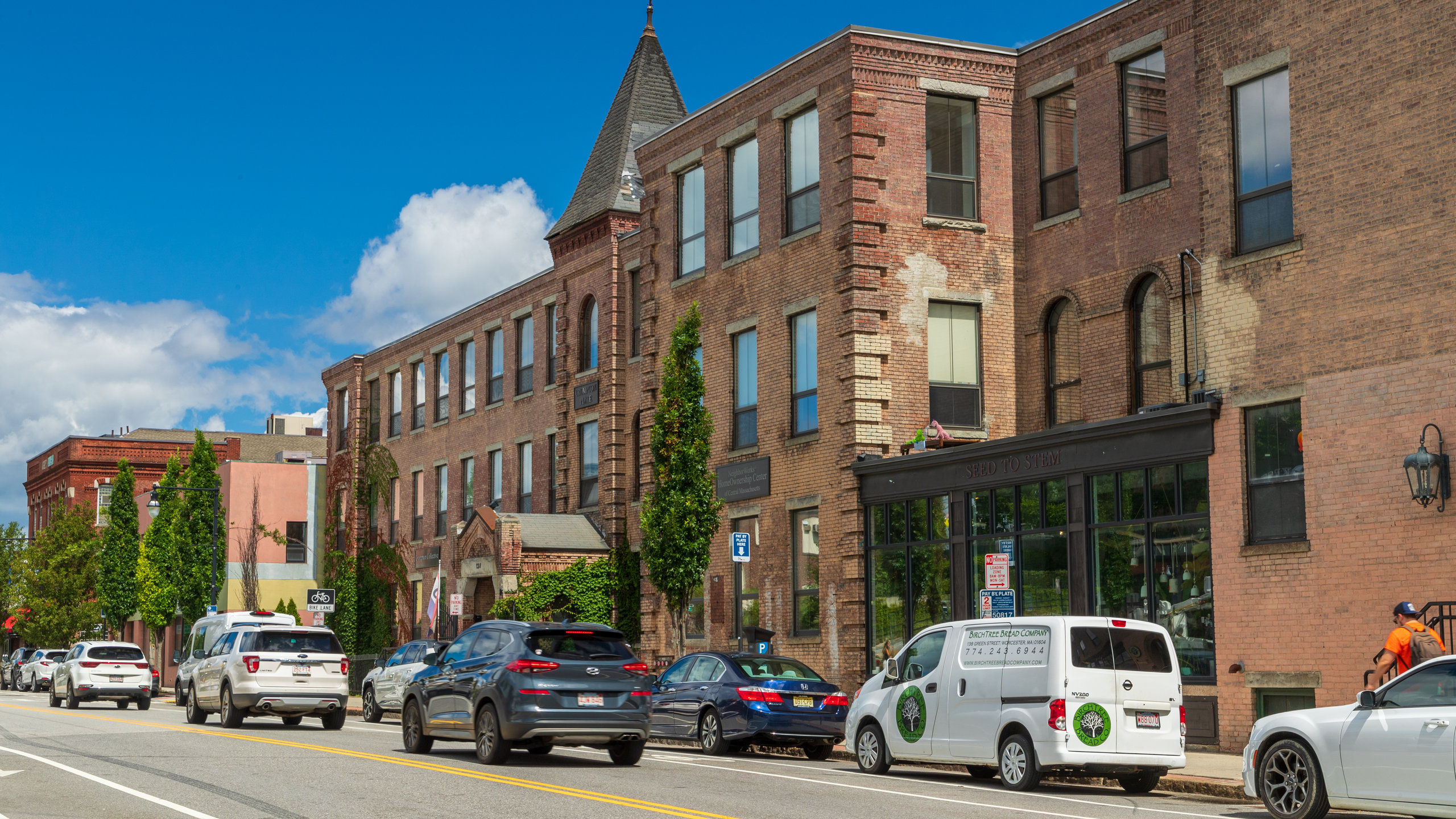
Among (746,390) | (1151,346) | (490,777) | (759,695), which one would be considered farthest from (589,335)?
(490,777)

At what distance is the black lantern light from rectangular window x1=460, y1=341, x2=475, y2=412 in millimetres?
32684

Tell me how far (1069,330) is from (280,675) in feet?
47.9

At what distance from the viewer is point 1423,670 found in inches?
496

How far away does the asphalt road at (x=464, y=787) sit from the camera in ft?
43.1

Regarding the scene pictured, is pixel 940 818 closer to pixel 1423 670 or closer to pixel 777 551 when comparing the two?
pixel 1423 670

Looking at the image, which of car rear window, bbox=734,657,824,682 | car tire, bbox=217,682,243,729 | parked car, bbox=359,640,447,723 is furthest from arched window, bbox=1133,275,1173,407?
car tire, bbox=217,682,243,729

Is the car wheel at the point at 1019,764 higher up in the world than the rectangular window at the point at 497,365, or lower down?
lower down

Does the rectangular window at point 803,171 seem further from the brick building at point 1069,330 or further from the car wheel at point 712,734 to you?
the car wheel at point 712,734

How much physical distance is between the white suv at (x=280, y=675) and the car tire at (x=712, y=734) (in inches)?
264

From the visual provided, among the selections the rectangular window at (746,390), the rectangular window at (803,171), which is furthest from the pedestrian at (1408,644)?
the rectangular window at (746,390)

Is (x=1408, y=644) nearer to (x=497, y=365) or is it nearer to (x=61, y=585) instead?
(x=497, y=365)

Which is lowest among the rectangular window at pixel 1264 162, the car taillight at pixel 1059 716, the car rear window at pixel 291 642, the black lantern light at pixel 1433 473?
the car taillight at pixel 1059 716

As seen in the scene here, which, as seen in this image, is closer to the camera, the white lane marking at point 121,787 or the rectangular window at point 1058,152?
the white lane marking at point 121,787

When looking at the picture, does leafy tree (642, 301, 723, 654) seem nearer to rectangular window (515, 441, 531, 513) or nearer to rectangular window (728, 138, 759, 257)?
rectangular window (728, 138, 759, 257)
